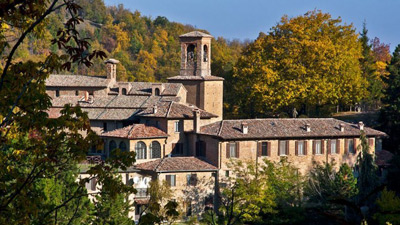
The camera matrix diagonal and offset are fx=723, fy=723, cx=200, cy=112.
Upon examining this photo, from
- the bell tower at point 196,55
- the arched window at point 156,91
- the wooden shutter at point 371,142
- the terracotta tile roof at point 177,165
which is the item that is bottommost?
the terracotta tile roof at point 177,165

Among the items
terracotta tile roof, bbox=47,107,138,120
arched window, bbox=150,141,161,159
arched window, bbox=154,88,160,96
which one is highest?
arched window, bbox=154,88,160,96

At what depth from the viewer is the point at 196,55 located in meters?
50.8

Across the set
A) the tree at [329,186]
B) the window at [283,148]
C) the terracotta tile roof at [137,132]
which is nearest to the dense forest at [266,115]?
the tree at [329,186]

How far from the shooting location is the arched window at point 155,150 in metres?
42.8

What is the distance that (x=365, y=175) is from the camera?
39312 mm

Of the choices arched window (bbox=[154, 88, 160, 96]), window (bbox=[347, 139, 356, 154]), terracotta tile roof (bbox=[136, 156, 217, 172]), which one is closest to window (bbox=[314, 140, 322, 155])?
window (bbox=[347, 139, 356, 154])

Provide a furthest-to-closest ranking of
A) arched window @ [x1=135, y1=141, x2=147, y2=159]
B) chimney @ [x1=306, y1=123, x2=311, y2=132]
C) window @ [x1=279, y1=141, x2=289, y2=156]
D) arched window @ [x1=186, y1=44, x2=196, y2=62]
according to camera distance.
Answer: arched window @ [x1=186, y1=44, x2=196, y2=62], chimney @ [x1=306, y1=123, x2=311, y2=132], window @ [x1=279, y1=141, x2=289, y2=156], arched window @ [x1=135, y1=141, x2=147, y2=159]

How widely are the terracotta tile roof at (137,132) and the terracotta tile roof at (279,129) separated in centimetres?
270

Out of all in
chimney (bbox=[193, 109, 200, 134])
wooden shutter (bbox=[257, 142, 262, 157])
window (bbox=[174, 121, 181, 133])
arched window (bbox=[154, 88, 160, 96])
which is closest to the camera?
wooden shutter (bbox=[257, 142, 262, 157])

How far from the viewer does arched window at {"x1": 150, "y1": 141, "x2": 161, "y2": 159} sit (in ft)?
140

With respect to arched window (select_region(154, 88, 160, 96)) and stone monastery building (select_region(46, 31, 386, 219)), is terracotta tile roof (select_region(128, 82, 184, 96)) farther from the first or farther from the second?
arched window (select_region(154, 88, 160, 96))

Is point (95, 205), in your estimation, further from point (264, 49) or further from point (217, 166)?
point (264, 49)

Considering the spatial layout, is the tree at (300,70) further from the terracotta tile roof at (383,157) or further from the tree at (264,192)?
the tree at (264,192)

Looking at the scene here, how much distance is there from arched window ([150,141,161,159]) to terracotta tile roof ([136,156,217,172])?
1202 millimetres
